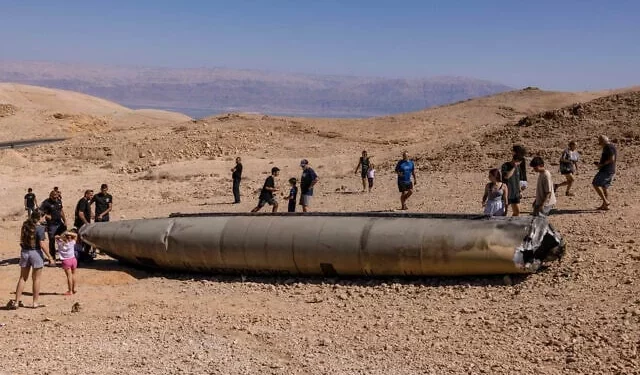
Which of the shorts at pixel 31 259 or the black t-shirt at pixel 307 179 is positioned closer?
the shorts at pixel 31 259

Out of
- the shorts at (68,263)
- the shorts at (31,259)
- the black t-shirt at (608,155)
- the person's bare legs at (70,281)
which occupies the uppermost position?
the black t-shirt at (608,155)

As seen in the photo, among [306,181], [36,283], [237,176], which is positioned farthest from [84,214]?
[237,176]

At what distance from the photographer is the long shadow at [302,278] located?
1126 cm

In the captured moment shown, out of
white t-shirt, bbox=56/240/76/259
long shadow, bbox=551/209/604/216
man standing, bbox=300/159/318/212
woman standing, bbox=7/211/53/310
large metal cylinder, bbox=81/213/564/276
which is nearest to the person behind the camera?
large metal cylinder, bbox=81/213/564/276

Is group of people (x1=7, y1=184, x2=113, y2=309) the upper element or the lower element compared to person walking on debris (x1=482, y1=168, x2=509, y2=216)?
lower

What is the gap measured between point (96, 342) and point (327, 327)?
3.06m

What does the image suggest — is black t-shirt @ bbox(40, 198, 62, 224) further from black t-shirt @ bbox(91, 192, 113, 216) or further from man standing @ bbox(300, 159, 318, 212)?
man standing @ bbox(300, 159, 318, 212)

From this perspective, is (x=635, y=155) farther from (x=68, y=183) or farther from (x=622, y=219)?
(x=68, y=183)

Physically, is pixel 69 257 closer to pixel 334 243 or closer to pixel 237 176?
pixel 334 243

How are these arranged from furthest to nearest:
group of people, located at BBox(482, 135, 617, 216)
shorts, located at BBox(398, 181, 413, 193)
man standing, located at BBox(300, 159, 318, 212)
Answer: shorts, located at BBox(398, 181, 413, 193) → man standing, located at BBox(300, 159, 318, 212) → group of people, located at BBox(482, 135, 617, 216)

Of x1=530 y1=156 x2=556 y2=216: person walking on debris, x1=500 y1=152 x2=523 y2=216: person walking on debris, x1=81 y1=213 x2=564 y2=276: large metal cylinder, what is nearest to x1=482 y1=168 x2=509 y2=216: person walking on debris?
x1=530 y1=156 x2=556 y2=216: person walking on debris

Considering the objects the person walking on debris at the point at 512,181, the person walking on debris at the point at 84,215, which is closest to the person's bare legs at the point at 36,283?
the person walking on debris at the point at 84,215

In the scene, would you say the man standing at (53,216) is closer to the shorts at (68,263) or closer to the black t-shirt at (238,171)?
the shorts at (68,263)

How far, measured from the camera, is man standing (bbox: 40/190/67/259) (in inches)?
571
